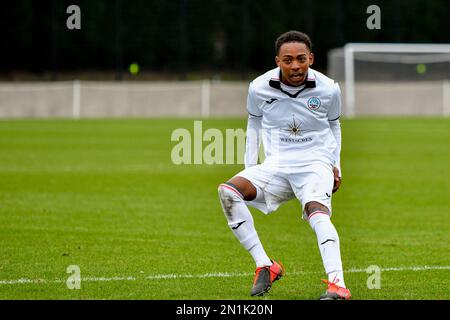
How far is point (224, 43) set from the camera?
5056 cm

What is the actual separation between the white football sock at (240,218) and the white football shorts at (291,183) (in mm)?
193

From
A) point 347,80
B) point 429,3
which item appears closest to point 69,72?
point 347,80

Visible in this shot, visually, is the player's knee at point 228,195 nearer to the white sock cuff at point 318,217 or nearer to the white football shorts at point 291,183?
the white football shorts at point 291,183

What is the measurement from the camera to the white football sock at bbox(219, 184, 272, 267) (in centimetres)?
834

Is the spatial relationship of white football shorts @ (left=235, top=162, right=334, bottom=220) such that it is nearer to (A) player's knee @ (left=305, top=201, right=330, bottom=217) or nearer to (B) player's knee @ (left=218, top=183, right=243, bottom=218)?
(A) player's knee @ (left=305, top=201, right=330, bottom=217)

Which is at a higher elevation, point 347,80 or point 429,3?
point 429,3

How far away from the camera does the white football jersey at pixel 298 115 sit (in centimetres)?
845

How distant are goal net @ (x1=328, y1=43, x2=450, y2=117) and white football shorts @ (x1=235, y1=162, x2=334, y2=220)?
38.2 meters

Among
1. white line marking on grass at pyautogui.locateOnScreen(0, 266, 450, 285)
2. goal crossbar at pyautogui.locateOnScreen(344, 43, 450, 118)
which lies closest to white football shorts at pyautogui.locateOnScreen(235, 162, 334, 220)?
white line marking on grass at pyautogui.locateOnScreen(0, 266, 450, 285)

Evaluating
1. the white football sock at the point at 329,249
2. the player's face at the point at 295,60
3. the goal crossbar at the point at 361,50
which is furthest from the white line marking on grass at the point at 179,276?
the goal crossbar at the point at 361,50

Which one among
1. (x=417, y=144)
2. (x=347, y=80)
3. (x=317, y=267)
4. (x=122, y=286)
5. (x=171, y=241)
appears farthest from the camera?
(x=347, y=80)

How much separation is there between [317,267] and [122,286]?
2194 millimetres
